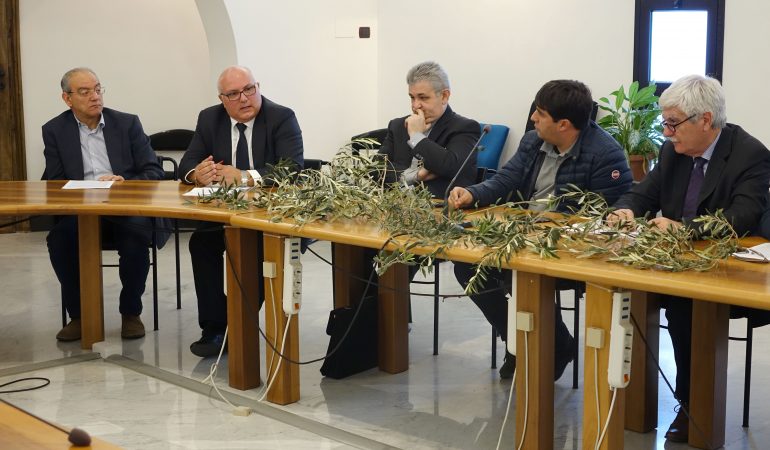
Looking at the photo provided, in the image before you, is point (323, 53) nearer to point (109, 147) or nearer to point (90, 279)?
point (109, 147)

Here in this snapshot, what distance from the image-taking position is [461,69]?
309 inches

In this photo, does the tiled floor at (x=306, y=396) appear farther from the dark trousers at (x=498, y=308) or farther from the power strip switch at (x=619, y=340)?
the power strip switch at (x=619, y=340)

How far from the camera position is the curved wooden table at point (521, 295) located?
99.5 inches

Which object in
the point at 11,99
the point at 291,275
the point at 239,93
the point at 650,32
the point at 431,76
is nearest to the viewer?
the point at 291,275

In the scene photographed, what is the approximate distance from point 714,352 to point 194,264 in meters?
2.27

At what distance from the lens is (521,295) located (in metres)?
2.90

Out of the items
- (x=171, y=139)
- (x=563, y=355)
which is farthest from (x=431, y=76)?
(x=171, y=139)

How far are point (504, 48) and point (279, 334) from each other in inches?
176

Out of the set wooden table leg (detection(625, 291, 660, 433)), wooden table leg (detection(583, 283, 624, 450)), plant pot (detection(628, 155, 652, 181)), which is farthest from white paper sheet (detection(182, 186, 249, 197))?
plant pot (detection(628, 155, 652, 181))

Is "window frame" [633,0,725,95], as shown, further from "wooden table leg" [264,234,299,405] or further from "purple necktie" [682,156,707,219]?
"wooden table leg" [264,234,299,405]

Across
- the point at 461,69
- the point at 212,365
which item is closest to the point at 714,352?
the point at 212,365

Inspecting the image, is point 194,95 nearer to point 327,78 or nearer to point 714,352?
point 327,78

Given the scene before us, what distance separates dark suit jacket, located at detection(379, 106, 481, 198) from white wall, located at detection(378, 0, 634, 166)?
300cm

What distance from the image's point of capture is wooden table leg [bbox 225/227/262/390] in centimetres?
381
